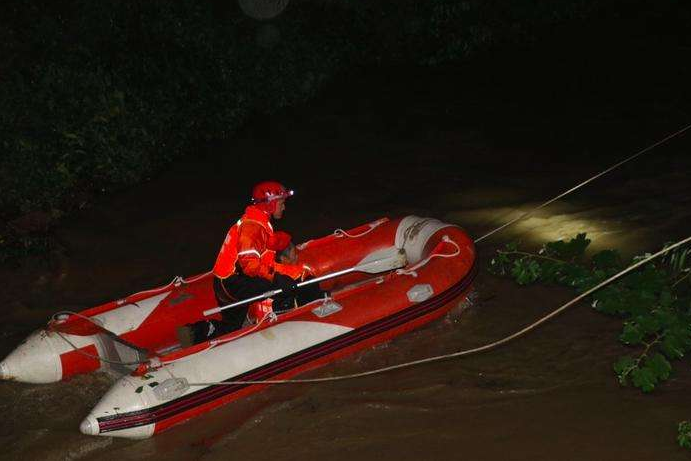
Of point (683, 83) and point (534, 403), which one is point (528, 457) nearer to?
point (534, 403)

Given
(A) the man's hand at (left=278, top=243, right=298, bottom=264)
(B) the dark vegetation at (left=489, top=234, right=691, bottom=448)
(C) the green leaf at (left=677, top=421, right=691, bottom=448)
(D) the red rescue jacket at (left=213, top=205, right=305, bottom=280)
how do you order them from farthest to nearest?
(A) the man's hand at (left=278, top=243, right=298, bottom=264) → (D) the red rescue jacket at (left=213, top=205, right=305, bottom=280) → (B) the dark vegetation at (left=489, top=234, right=691, bottom=448) → (C) the green leaf at (left=677, top=421, right=691, bottom=448)

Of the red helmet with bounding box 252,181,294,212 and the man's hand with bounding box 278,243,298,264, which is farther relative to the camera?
the man's hand with bounding box 278,243,298,264

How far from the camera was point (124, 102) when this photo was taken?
10.2 metres

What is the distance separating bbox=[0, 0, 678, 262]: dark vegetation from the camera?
31.1 feet

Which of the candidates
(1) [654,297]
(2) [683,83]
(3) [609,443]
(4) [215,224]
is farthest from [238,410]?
(2) [683,83]

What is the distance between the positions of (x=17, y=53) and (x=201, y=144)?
9.39 ft

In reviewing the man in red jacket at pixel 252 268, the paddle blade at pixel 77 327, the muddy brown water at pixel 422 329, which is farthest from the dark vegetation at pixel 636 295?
the paddle blade at pixel 77 327

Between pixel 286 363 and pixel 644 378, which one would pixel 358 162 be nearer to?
pixel 286 363

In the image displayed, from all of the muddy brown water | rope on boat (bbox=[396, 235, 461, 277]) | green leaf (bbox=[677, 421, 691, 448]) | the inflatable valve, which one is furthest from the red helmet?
green leaf (bbox=[677, 421, 691, 448])

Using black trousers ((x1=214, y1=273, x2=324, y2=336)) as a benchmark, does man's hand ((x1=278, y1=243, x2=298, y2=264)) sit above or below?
above

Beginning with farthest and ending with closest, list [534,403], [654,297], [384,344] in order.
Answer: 1. [384,344]
2. [654,297]
3. [534,403]

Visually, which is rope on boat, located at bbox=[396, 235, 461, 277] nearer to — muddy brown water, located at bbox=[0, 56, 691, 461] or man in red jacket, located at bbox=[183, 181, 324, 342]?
muddy brown water, located at bbox=[0, 56, 691, 461]

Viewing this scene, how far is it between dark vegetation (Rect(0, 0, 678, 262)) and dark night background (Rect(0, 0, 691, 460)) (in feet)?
0.12

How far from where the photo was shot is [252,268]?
17.0 ft
